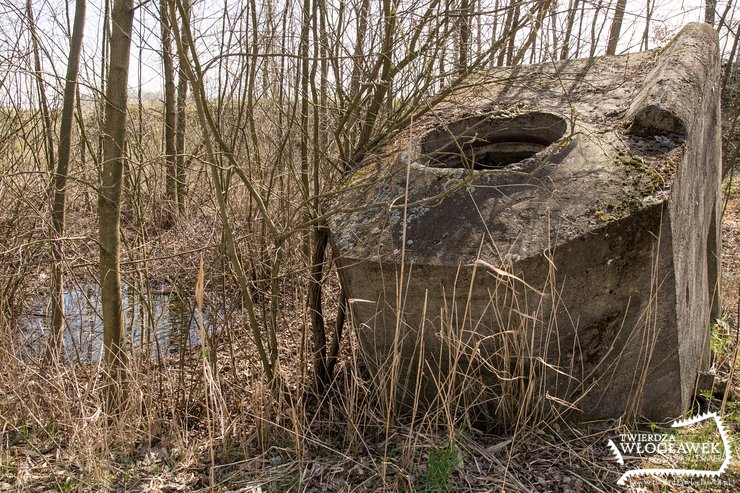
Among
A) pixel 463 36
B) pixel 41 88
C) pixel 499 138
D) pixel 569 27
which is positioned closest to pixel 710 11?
pixel 569 27

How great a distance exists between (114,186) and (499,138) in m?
2.22

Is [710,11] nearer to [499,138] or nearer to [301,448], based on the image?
[499,138]

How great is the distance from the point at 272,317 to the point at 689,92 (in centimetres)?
261

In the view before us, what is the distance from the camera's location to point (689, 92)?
11.1ft

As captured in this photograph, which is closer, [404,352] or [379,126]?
[404,352]

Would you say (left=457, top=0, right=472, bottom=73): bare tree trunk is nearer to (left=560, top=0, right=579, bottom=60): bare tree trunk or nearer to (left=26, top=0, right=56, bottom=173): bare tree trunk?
(left=560, top=0, right=579, bottom=60): bare tree trunk

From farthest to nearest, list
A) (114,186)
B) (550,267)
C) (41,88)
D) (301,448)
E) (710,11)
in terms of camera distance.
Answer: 1. (710,11)
2. (41,88)
3. (114,186)
4. (301,448)
5. (550,267)

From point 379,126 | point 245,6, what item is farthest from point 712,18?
point 245,6

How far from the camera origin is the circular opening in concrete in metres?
3.55

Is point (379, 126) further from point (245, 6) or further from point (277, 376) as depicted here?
point (277, 376)

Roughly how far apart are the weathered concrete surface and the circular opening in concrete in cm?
17

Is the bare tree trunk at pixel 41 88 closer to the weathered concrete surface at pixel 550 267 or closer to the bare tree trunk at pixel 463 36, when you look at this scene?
the weathered concrete surface at pixel 550 267

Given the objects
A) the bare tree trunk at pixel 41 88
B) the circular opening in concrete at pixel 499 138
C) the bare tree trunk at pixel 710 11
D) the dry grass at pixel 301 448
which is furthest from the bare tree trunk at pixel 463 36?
the bare tree trunk at pixel 710 11

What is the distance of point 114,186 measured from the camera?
305cm
